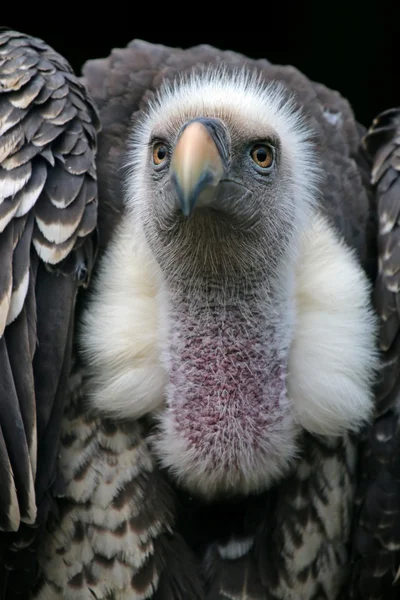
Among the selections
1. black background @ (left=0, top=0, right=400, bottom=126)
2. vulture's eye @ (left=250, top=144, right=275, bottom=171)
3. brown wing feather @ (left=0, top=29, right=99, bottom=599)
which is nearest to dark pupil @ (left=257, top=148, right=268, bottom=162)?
vulture's eye @ (left=250, top=144, right=275, bottom=171)

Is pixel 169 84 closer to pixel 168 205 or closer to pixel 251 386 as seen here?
pixel 168 205

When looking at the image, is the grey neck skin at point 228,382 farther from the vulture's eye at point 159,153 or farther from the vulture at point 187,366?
the vulture's eye at point 159,153

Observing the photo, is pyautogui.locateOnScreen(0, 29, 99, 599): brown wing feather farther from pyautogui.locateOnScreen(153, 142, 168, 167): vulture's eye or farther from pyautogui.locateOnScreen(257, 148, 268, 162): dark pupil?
pyautogui.locateOnScreen(257, 148, 268, 162): dark pupil

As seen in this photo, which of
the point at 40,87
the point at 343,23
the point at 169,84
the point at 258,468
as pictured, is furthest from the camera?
the point at 343,23

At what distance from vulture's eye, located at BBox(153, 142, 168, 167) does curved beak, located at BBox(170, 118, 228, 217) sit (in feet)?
1.05

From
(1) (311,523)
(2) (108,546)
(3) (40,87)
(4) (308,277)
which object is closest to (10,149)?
(3) (40,87)

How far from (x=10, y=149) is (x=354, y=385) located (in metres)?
1.40

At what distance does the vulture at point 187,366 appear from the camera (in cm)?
369

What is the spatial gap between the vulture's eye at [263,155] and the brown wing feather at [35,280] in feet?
1.80

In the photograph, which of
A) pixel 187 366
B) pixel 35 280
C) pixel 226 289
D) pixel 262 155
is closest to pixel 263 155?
pixel 262 155

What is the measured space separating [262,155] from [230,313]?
538 millimetres

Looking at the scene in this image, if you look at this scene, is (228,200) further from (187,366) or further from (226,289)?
(187,366)

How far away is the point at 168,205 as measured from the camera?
12.6 feet

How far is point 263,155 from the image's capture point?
3861mm
